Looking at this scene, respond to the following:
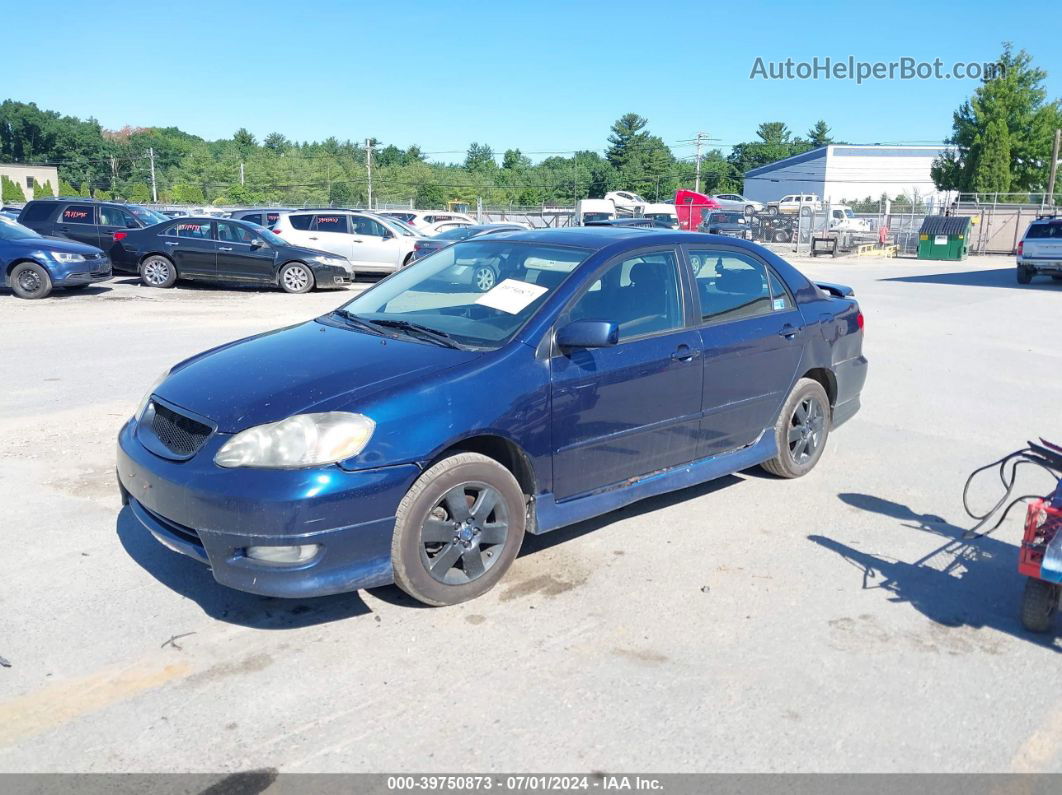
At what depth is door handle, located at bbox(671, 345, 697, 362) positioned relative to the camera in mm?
4848

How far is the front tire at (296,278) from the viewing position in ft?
57.7

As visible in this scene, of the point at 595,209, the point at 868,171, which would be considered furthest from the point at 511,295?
the point at 868,171

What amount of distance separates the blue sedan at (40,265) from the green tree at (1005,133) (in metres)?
47.7

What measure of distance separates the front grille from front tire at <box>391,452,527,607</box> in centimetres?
94

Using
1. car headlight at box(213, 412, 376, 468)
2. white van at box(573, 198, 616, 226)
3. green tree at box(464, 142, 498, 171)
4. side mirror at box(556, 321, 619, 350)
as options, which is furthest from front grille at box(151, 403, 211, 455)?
green tree at box(464, 142, 498, 171)

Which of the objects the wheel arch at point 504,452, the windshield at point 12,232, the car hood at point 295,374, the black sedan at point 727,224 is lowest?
the wheel arch at point 504,452

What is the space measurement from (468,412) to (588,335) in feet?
2.34

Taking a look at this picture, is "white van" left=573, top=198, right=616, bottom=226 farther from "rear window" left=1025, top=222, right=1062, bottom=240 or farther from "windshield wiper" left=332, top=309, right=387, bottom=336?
"windshield wiper" left=332, top=309, right=387, bottom=336

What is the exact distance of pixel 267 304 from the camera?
51.6 ft

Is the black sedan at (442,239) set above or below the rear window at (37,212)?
below

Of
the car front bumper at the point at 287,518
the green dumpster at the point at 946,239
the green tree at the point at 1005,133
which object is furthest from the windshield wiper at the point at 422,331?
the green tree at the point at 1005,133

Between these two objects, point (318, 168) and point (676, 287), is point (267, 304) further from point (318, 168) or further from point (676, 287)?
point (318, 168)

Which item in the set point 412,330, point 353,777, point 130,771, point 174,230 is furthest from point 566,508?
point 174,230

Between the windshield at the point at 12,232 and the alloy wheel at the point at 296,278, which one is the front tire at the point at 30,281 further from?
the alloy wheel at the point at 296,278
